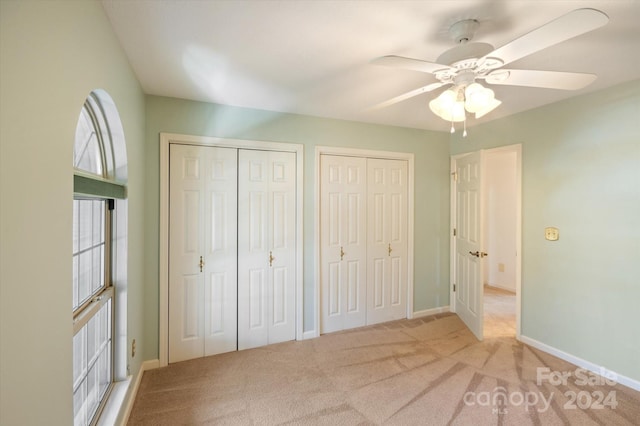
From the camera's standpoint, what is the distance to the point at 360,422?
1.94 m

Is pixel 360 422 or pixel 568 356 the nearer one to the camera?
pixel 360 422

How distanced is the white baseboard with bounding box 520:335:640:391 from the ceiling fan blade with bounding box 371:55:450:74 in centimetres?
285

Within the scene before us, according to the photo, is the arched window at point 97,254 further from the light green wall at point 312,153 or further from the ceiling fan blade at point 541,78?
the ceiling fan blade at point 541,78

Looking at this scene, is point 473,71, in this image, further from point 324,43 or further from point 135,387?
point 135,387

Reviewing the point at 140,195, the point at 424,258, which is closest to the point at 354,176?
the point at 424,258

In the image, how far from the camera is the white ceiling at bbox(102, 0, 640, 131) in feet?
4.80

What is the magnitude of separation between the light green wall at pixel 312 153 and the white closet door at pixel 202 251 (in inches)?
6.4

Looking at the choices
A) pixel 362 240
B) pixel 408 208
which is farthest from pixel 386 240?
pixel 408 208

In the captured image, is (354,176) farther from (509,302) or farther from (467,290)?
(509,302)

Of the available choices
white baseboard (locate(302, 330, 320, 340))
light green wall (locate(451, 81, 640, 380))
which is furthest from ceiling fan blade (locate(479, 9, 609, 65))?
white baseboard (locate(302, 330, 320, 340))

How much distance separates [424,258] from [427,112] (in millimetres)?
1838

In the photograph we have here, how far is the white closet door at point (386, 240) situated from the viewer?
3.59m

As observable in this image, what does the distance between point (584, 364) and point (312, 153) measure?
10.5 feet

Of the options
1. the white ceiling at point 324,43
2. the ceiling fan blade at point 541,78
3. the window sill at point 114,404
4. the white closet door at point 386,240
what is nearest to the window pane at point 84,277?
the window sill at point 114,404
